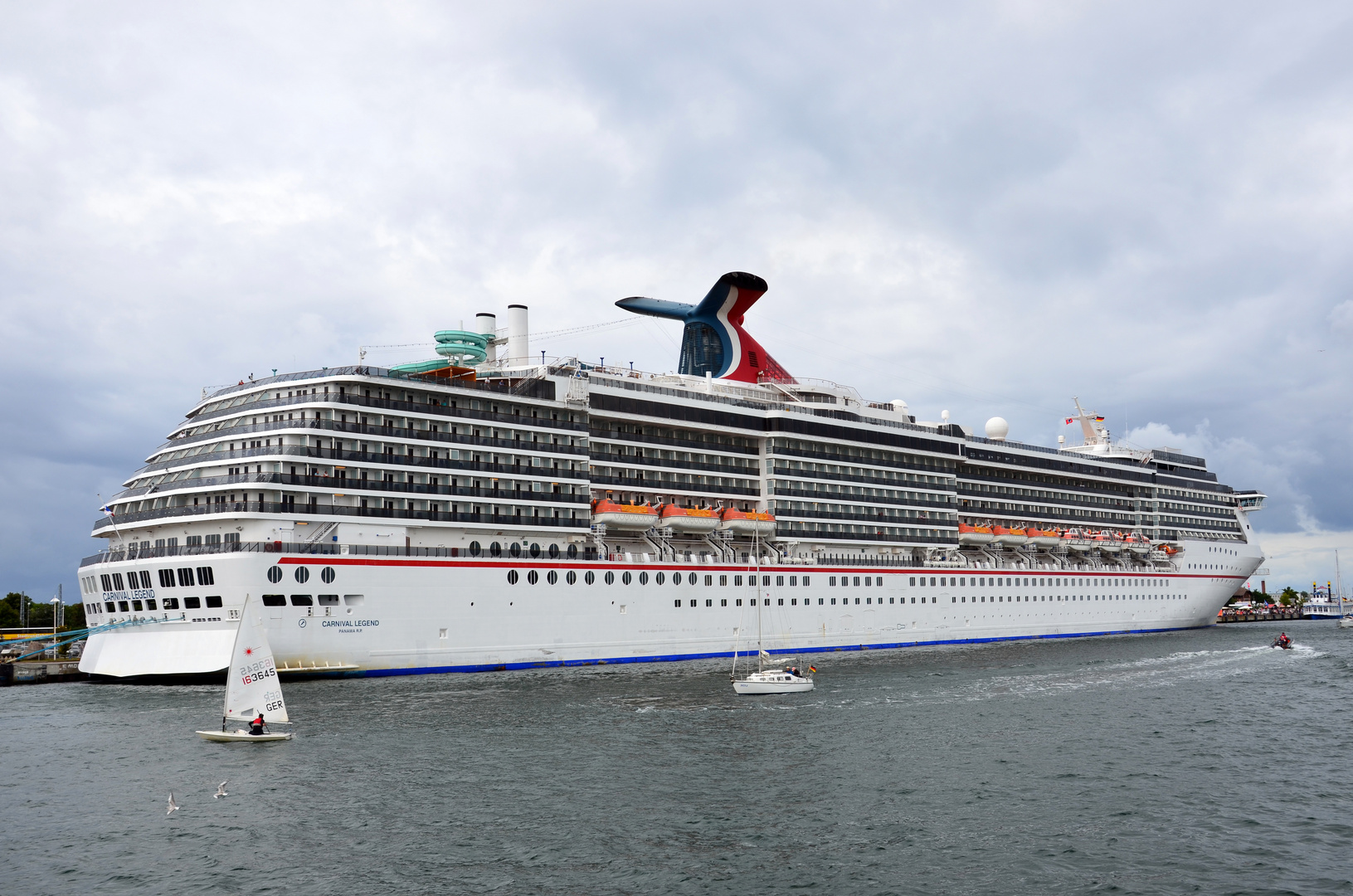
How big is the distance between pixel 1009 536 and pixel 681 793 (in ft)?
224

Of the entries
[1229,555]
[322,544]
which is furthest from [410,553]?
[1229,555]

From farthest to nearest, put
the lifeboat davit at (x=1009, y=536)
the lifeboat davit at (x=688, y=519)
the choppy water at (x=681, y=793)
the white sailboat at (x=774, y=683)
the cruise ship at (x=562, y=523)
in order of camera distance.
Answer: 1. the lifeboat davit at (x=1009, y=536)
2. the lifeboat davit at (x=688, y=519)
3. the cruise ship at (x=562, y=523)
4. the white sailboat at (x=774, y=683)
5. the choppy water at (x=681, y=793)

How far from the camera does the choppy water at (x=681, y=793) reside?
20750 mm

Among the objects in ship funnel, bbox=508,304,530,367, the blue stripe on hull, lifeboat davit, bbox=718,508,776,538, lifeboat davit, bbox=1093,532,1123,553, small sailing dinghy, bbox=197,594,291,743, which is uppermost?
ship funnel, bbox=508,304,530,367

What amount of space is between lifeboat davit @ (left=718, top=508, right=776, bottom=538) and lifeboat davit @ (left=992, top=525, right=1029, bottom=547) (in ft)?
92.0

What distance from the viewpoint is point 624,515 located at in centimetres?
6050

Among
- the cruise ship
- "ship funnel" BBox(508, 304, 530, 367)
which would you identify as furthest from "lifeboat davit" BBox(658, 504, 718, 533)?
"ship funnel" BBox(508, 304, 530, 367)

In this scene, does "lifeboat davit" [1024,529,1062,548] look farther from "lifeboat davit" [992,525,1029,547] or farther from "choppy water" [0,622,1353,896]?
"choppy water" [0,622,1353,896]

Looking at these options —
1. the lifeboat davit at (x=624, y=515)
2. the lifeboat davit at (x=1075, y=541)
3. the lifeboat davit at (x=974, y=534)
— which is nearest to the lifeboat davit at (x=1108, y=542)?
the lifeboat davit at (x=1075, y=541)

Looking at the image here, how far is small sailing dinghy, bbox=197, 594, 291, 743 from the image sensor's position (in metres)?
34.7

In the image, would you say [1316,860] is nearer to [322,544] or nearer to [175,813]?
[175,813]

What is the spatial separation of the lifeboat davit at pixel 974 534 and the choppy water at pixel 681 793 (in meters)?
39.3

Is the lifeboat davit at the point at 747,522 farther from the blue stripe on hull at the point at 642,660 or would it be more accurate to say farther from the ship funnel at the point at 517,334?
the ship funnel at the point at 517,334

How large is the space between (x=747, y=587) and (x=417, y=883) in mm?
45716
